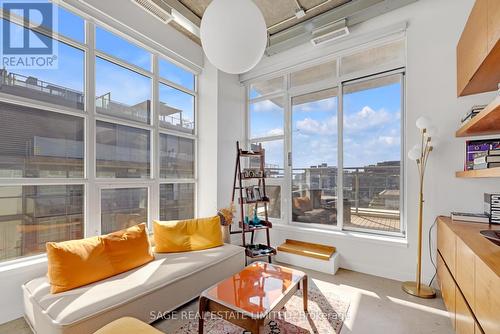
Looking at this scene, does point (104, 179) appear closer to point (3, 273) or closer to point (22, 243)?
point (22, 243)

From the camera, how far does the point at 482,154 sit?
212 cm

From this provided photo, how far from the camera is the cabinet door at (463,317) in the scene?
1425mm

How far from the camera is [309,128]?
3865mm

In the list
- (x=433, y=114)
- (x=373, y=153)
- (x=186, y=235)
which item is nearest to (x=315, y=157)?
(x=373, y=153)

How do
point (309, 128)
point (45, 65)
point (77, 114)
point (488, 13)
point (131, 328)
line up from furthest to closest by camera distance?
point (309, 128) → point (77, 114) → point (45, 65) → point (488, 13) → point (131, 328)

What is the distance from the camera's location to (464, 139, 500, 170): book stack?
197 cm

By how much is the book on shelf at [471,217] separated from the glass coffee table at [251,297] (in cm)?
178

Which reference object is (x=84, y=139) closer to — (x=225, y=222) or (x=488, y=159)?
(x=225, y=222)

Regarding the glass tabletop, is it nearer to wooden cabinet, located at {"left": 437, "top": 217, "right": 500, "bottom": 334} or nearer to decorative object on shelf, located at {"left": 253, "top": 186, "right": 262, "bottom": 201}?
wooden cabinet, located at {"left": 437, "top": 217, "right": 500, "bottom": 334}

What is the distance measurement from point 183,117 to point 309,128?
2206mm

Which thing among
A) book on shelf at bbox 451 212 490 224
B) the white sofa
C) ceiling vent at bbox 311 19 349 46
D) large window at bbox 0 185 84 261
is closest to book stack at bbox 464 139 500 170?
book on shelf at bbox 451 212 490 224

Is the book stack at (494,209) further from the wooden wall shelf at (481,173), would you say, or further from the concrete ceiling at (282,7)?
the concrete ceiling at (282,7)

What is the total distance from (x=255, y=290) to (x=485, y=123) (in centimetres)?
254

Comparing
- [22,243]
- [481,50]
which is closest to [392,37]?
[481,50]
